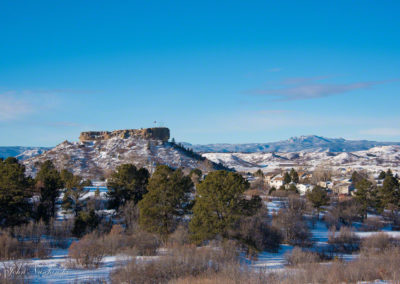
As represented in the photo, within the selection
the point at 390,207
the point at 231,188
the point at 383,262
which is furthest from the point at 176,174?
the point at 390,207

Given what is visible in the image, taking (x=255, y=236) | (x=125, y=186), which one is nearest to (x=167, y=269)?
(x=255, y=236)

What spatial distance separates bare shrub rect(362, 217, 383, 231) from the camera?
118ft

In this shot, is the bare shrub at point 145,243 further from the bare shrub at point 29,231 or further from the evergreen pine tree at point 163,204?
the bare shrub at point 29,231

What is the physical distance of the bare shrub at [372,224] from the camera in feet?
118

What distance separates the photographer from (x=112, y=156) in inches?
3401

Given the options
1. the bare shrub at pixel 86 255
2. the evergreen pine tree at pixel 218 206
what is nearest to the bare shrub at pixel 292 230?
the evergreen pine tree at pixel 218 206

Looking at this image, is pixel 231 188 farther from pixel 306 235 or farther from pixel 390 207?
pixel 390 207

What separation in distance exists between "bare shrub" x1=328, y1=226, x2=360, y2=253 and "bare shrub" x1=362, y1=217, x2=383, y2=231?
857 centimetres

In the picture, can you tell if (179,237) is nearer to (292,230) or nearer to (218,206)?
(218,206)

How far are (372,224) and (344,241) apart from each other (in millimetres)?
11932

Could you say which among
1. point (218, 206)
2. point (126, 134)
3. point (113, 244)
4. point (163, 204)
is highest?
point (126, 134)

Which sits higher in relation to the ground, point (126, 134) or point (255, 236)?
Answer: point (126, 134)

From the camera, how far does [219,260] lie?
14.5m

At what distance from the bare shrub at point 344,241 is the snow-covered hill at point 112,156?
153ft
